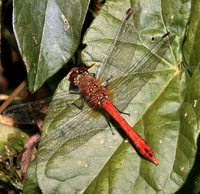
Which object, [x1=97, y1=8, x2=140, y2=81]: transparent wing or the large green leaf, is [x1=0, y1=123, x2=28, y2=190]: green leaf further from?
[x1=97, y1=8, x2=140, y2=81]: transparent wing

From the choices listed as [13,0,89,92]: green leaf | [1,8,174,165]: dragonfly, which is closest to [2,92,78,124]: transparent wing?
[1,8,174,165]: dragonfly

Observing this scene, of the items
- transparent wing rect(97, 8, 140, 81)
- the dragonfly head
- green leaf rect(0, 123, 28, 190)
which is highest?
transparent wing rect(97, 8, 140, 81)

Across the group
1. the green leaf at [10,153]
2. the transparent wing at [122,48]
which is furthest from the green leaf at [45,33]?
the green leaf at [10,153]

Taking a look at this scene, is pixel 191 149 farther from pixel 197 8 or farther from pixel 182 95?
pixel 197 8

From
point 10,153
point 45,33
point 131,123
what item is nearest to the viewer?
point 45,33

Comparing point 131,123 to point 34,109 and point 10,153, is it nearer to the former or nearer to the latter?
point 34,109

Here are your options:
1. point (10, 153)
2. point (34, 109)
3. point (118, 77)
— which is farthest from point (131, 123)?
point (10, 153)

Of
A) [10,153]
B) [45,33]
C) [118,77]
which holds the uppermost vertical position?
[45,33]
